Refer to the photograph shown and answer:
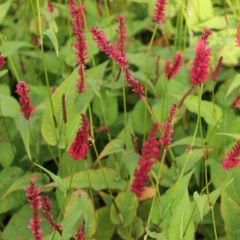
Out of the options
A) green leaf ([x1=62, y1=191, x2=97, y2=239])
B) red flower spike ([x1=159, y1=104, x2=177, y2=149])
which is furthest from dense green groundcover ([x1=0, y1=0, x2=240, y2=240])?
red flower spike ([x1=159, y1=104, x2=177, y2=149])

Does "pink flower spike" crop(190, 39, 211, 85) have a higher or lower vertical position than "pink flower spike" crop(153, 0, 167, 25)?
lower

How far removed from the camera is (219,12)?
188 cm

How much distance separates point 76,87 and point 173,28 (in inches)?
30.4

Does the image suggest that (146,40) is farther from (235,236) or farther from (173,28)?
(235,236)

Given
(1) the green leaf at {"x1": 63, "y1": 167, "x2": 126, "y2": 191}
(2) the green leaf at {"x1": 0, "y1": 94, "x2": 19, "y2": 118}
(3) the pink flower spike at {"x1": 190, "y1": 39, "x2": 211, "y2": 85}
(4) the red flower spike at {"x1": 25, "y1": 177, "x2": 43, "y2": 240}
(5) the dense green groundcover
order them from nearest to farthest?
(4) the red flower spike at {"x1": 25, "y1": 177, "x2": 43, "y2": 240} → (3) the pink flower spike at {"x1": 190, "y1": 39, "x2": 211, "y2": 85} → (5) the dense green groundcover → (1) the green leaf at {"x1": 63, "y1": 167, "x2": 126, "y2": 191} → (2) the green leaf at {"x1": 0, "y1": 94, "x2": 19, "y2": 118}

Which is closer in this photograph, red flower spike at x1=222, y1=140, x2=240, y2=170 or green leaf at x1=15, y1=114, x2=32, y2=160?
red flower spike at x1=222, y1=140, x2=240, y2=170

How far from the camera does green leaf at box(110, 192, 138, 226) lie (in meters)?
1.21

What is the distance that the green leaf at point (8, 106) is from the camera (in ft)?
4.39

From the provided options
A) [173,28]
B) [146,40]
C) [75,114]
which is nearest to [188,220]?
[75,114]

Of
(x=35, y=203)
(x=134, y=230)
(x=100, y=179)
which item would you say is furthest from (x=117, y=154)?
(x=35, y=203)

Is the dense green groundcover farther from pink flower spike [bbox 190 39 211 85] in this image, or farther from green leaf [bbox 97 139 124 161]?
pink flower spike [bbox 190 39 211 85]

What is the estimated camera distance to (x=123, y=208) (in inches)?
48.1

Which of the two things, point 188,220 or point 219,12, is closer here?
point 188,220

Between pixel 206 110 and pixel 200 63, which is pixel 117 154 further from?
pixel 200 63
